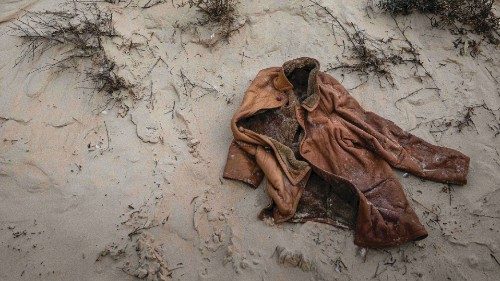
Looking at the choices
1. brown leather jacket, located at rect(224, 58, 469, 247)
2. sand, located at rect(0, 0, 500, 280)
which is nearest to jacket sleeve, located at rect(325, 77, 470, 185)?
brown leather jacket, located at rect(224, 58, 469, 247)

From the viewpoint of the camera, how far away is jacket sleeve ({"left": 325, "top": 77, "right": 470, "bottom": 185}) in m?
2.77

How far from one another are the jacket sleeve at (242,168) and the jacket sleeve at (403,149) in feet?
2.81

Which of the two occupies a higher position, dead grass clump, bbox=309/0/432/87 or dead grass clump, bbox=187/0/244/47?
dead grass clump, bbox=187/0/244/47

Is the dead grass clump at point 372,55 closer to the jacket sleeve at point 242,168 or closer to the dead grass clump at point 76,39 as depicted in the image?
the jacket sleeve at point 242,168

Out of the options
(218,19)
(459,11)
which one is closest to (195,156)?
(218,19)

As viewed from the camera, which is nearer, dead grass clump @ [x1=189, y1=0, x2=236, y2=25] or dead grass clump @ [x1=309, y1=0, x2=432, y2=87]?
dead grass clump @ [x1=309, y1=0, x2=432, y2=87]

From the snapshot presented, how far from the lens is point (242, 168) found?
285cm

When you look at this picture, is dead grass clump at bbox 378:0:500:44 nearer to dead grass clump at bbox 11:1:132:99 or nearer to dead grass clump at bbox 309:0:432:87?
dead grass clump at bbox 309:0:432:87

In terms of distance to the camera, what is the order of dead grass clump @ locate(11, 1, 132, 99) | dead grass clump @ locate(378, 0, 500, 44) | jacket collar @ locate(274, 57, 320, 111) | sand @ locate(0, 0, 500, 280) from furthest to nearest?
dead grass clump @ locate(378, 0, 500, 44) < dead grass clump @ locate(11, 1, 132, 99) < jacket collar @ locate(274, 57, 320, 111) < sand @ locate(0, 0, 500, 280)

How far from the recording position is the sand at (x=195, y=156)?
2527 millimetres

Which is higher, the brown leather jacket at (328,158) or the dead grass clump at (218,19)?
the dead grass clump at (218,19)

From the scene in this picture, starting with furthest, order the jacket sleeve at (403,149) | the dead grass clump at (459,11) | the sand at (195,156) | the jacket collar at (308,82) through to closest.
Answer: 1. the dead grass clump at (459,11)
2. the jacket collar at (308,82)
3. the jacket sleeve at (403,149)
4. the sand at (195,156)

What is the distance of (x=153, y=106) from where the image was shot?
10.8ft

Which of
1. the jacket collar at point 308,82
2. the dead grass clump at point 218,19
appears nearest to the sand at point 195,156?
the dead grass clump at point 218,19
